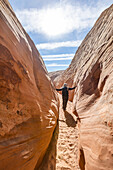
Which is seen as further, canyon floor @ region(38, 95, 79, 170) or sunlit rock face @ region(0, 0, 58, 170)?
canyon floor @ region(38, 95, 79, 170)

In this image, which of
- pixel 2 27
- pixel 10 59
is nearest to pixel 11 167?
pixel 10 59

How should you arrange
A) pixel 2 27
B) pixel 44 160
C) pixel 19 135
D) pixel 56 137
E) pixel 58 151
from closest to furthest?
pixel 19 135 → pixel 2 27 → pixel 44 160 → pixel 58 151 → pixel 56 137

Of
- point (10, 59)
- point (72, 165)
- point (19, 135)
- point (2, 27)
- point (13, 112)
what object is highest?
point (2, 27)

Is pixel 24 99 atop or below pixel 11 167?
atop

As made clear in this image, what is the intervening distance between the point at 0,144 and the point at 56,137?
95.9 inches

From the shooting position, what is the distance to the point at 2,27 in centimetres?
176

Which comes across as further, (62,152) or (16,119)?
(62,152)

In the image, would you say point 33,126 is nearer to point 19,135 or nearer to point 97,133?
point 19,135

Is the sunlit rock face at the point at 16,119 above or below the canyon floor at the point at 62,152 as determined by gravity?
above

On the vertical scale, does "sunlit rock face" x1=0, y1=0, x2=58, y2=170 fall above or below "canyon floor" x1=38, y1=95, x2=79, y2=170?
above

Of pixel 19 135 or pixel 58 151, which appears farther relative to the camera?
pixel 58 151

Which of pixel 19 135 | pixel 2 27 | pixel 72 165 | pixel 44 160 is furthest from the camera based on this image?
pixel 44 160

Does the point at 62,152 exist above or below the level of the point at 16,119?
below

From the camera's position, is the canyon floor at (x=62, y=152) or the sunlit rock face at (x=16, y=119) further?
the canyon floor at (x=62, y=152)
